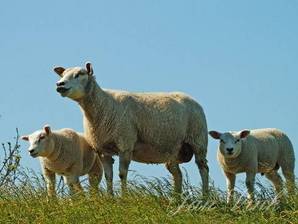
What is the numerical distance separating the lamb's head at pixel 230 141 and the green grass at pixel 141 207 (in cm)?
348

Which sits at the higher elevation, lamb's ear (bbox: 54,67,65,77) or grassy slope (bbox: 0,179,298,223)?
lamb's ear (bbox: 54,67,65,77)

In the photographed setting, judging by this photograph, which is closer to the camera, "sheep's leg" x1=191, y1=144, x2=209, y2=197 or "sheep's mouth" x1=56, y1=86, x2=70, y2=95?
"sheep's mouth" x1=56, y1=86, x2=70, y2=95

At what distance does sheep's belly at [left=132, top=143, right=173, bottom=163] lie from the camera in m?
14.8

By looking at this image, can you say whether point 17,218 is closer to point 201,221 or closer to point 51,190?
point 51,190

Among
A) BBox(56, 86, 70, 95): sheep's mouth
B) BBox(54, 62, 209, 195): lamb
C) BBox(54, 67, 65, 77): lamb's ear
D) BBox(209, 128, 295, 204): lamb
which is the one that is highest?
BBox(54, 67, 65, 77): lamb's ear

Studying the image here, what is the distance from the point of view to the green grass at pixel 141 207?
35.4ft

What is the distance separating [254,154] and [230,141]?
654 millimetres

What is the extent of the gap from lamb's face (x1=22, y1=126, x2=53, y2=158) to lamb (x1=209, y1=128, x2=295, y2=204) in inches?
143

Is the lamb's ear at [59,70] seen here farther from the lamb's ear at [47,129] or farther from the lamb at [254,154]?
the lamb at [254,154]

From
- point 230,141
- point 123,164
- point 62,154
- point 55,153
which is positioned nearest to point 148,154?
point 123,164

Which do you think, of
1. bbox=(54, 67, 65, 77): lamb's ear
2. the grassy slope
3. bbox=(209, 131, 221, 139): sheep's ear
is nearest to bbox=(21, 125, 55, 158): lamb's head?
bbox=(54, 67, 65, 77): lamb's ear

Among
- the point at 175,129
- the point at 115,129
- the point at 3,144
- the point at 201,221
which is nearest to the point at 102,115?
the point at 115,129

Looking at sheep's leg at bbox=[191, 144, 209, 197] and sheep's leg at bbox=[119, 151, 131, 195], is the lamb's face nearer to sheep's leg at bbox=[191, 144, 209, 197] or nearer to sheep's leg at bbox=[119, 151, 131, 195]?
sheep's leg at bbox=[119, 151, 131, 195]

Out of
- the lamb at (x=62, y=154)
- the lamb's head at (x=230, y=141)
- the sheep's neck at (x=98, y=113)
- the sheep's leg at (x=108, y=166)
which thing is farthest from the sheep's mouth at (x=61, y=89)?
the lamb's head at (x=230, y=141)
